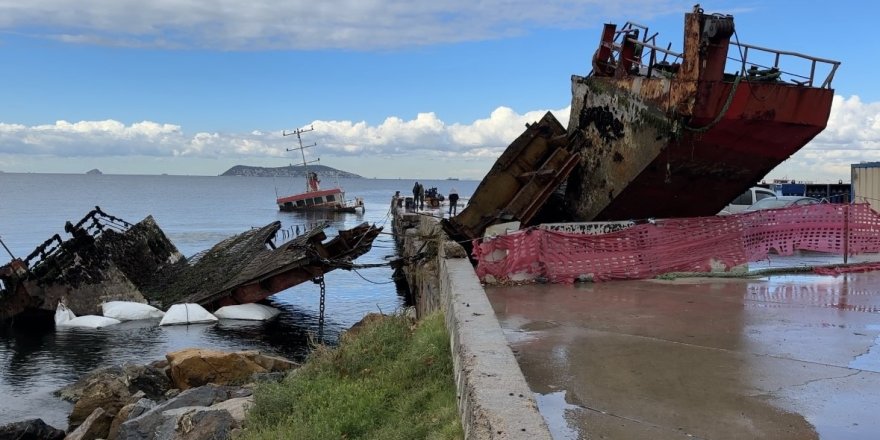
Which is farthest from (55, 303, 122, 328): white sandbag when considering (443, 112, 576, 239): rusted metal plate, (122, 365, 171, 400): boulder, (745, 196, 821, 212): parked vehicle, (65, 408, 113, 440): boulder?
(745, 196, 821, 212): parked vehicle

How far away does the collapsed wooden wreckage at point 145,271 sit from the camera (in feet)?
60.7

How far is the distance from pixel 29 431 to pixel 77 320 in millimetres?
11386

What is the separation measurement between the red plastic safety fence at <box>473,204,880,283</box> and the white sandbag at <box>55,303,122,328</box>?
14.4m

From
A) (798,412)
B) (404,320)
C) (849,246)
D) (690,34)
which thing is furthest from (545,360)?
(849,246)

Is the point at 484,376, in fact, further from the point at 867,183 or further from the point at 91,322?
the point at 867,183

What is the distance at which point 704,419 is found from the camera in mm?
4520

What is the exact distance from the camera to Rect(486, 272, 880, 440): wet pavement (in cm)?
451

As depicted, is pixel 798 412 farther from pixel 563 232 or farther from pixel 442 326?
pixel 563 232

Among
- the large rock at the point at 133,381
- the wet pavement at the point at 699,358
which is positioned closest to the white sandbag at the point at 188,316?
the large rock at the point at 133,381

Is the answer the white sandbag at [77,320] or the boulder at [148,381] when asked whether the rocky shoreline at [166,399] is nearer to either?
the boulder at [148,381]

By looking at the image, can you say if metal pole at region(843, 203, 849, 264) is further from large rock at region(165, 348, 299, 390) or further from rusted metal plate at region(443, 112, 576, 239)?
large rock at region(165, 348, 299, 390)

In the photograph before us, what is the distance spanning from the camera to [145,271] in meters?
23.6

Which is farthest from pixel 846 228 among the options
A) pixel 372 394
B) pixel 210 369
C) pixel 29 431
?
pixel 29 431

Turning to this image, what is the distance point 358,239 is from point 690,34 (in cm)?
1087
